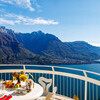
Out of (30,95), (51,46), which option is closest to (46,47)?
(51,46)

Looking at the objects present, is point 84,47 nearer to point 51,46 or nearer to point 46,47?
point 51,46

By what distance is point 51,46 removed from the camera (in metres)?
129

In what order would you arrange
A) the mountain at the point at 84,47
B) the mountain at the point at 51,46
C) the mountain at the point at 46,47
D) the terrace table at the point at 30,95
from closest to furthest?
1. the terrace table at the point at 30,95
2. the mountain at the point at 46,47
3. the mountain at the point at 51,46
4. the mountain at the point at 84,47

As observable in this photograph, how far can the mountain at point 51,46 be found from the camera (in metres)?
118

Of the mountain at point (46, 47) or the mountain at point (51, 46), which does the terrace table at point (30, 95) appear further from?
the mountain at point (51, 46)

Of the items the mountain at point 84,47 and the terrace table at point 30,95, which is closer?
the terrace table at point 30,95

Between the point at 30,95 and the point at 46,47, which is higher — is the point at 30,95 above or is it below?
below

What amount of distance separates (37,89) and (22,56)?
91754 millimetres

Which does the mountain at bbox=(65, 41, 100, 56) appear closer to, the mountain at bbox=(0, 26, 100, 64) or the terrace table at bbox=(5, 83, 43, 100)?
the mountain at bbox=(0, 26, 100, 64)

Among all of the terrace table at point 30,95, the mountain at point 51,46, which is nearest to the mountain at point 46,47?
the mountain at point 51,46

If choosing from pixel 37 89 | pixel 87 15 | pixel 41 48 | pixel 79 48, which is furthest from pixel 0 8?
pixel 37 89

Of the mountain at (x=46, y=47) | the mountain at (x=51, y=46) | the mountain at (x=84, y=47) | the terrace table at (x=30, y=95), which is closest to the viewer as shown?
the terrace table at (x=30, y=95)


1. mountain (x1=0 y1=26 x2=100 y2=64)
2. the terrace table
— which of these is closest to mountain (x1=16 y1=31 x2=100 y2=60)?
mountain (x1=0 y1=26 x2=100 y2=64)

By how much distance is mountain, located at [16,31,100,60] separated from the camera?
118137 mm
